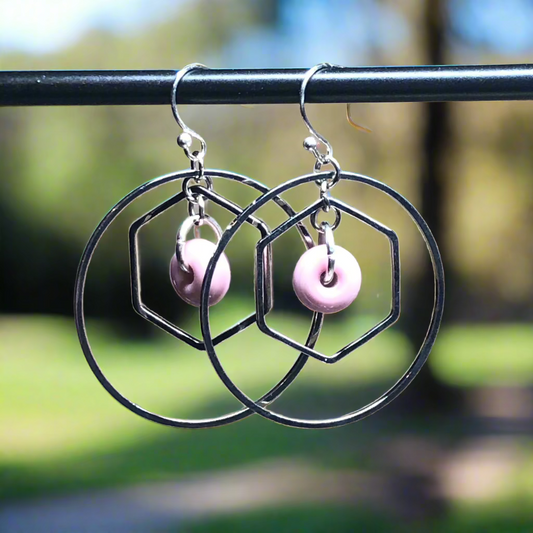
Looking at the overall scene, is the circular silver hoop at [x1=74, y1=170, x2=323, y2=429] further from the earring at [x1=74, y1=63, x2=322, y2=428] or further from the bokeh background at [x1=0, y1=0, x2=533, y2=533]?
the bokeh background at [x1=0, y1=0, x2=533, y2=533]

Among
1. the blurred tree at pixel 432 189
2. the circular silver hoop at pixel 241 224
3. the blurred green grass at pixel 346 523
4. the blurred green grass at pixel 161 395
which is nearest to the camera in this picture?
the circular silver hoop at pixel 241 224

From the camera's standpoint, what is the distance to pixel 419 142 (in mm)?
3453

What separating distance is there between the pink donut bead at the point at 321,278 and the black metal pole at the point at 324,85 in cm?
12

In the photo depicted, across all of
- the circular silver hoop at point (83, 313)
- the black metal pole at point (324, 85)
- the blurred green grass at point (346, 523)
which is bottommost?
the blurred green grass at point (346, 523)

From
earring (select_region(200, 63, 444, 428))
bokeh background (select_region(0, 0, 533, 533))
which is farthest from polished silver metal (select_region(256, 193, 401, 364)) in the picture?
bokeh background (select_region(0, 0, 533, 533))

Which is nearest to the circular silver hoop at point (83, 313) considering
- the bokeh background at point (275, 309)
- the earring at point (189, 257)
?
the earring at point (189, 257)

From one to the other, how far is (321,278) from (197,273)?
0.09 metres

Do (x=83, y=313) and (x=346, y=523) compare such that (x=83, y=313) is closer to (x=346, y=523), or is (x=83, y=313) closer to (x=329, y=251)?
(x=329, y=251)

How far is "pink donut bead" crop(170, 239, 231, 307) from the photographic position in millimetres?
477

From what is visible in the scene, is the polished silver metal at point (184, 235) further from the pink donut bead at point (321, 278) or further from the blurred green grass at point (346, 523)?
the blurred green grass at point (346, 523)

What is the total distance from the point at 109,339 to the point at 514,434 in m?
2.32

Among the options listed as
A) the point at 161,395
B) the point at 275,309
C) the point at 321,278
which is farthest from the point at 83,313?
the point at 161,395

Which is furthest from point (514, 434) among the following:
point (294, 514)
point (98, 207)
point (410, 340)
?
point (98, 207)

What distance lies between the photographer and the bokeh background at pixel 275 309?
3299mm
